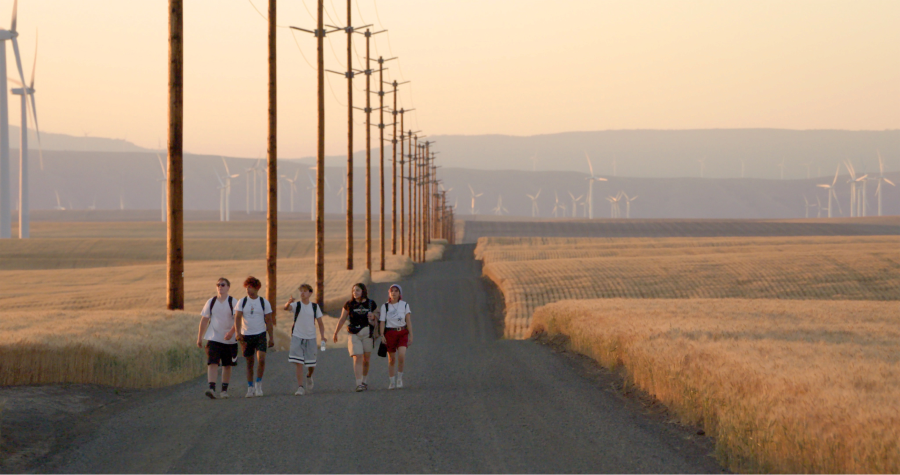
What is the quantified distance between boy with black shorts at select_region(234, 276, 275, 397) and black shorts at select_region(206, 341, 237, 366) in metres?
0.22

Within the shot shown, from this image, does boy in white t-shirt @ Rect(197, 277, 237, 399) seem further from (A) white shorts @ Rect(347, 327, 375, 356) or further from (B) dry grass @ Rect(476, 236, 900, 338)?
(B) dry grass @ Rect(476, 236, 900, 338)

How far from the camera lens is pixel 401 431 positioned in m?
11.4

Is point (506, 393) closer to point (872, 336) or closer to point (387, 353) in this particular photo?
point (387, 353)

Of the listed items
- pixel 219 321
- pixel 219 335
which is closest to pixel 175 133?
pixel 219 321

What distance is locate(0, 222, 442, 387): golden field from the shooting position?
15.4 meters

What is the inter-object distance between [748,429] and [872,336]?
10.6 meters

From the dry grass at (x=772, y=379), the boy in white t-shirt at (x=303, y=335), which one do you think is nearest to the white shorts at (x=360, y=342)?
the boy in white t-shirt at (x=303, y=335)

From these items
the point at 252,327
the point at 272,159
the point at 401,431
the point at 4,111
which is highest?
the point at 4,111

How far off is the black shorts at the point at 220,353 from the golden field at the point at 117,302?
213cm

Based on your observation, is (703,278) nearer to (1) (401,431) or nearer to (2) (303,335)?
(2) (303,335)

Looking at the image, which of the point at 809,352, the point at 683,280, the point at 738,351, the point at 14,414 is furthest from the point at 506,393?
the point at 683,280

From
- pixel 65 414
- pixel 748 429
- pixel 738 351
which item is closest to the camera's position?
pixel 748 429

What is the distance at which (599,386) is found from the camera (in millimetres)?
15594

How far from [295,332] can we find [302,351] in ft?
1.24
